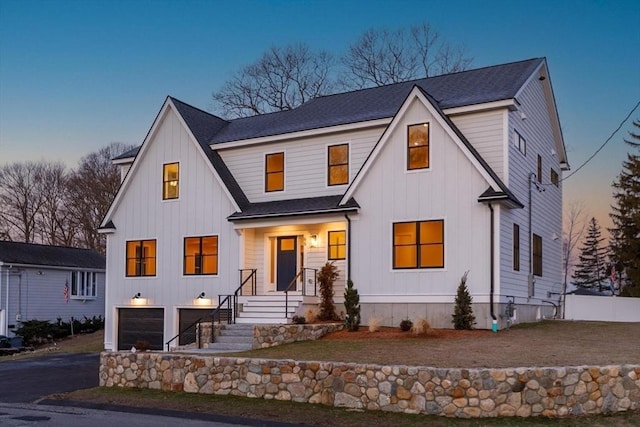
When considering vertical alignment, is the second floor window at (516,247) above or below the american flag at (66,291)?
above

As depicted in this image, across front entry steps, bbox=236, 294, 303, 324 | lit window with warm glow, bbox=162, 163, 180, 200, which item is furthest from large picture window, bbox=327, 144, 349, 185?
lit window with warm glow, bbox=162, 163, 180, 200

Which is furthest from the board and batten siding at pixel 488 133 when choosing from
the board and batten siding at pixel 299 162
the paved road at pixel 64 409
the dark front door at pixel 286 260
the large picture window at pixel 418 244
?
the paved road at pixel 64 409

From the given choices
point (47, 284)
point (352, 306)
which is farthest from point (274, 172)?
point (47, 284)

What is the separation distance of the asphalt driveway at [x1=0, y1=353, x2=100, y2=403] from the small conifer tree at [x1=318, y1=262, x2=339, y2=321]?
6906 millimetres

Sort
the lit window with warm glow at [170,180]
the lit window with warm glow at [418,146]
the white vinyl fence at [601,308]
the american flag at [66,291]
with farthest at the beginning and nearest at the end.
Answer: the american flag at [66,291]
the white vinyl fence at [601,308]
the lit window with warm glow at [170,180]
the lit window with warm glow at [418,146]

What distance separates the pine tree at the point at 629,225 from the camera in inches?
1609

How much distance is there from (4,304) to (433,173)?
2549cm

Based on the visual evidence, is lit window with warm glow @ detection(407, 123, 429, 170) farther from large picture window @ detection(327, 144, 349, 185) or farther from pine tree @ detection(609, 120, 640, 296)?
pine tree @ detection(609, 120, 640, 296)

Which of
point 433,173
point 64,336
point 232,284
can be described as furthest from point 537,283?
point 64,336

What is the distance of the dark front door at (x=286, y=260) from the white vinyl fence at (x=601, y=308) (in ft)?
41.9

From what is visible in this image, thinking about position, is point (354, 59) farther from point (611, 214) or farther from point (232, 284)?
point (232, 284)

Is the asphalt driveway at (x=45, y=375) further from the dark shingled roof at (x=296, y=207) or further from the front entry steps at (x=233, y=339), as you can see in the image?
the dark shingled roof at (x=296, y=207)

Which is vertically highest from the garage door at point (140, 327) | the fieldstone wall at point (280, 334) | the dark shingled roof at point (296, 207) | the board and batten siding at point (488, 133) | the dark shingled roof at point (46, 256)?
the board and batten siding at point (488, 133)

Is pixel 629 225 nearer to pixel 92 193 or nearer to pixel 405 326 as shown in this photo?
pixel 405 326
